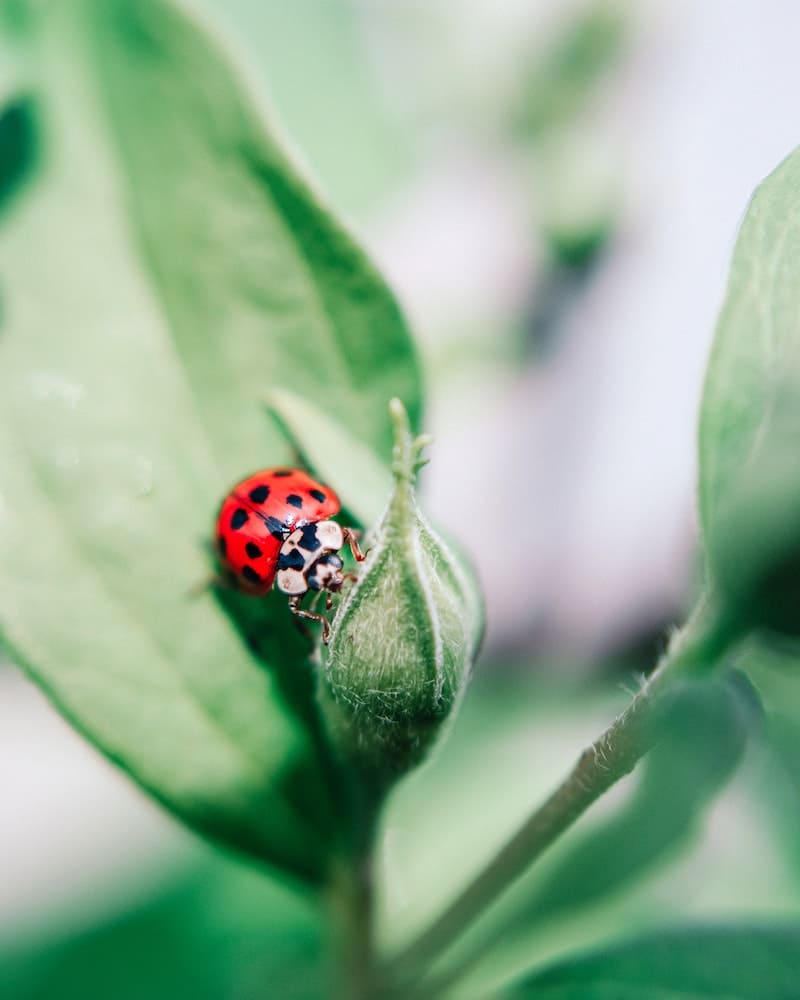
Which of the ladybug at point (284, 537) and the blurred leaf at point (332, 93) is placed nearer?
the ladybug at point (284, 537)

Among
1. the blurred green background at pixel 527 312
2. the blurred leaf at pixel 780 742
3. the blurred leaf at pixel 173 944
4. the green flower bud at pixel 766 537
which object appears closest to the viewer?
the green flower bud at pixel 766 537

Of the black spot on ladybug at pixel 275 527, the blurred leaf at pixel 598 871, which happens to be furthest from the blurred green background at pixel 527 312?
the black spot on ladybug at pixel 275 527

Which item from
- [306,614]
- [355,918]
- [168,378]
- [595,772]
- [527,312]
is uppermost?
[168,378]

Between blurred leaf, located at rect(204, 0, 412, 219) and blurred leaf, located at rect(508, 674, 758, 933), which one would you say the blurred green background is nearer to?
blurred leaf, located at rect(204, 0, 412, 219)

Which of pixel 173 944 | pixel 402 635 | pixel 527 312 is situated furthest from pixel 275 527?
pixel 527 312

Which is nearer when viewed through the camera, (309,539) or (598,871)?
(309,539)

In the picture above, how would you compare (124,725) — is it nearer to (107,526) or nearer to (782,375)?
(107,526)

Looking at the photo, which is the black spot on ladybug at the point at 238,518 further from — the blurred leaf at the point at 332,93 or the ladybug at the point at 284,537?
the blurred leaf at the point at 332,93

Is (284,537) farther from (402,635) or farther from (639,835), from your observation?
(639,835)
